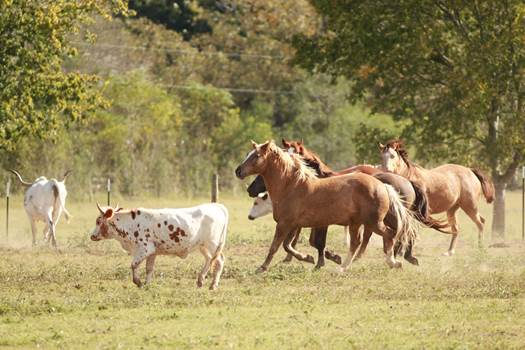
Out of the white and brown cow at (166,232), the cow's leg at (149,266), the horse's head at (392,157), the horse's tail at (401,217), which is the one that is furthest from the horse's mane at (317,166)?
the cow's leg at (149,266)

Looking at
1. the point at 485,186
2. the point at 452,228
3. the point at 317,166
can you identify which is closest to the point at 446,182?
the point at 452,228

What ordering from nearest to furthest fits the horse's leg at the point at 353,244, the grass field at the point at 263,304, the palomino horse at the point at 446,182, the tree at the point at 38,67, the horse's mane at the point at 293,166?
the grass field at the point at 263,304 → the horse's mane at the point at 293,166 → the horse's leg at the point at 353,244 → the tree at the point at 38,67 → the palomino horse at the point at 446,182

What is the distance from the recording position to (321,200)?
19.3m

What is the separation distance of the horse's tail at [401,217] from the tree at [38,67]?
7009mm

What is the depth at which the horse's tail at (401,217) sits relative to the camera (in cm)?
1962

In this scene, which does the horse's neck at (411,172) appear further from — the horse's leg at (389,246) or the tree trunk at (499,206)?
the tree trunk at (499,206)

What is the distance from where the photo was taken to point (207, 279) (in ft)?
61.0

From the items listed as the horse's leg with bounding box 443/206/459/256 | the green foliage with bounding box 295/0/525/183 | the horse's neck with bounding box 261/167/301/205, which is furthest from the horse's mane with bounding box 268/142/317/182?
the green foliage with bounding box 295/0/525/183

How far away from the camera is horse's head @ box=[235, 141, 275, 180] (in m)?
19.5

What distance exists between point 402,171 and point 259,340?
34.9 ft

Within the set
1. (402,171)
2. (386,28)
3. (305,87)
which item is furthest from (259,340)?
(305,87)

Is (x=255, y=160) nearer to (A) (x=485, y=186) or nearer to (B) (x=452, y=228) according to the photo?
(B) (x=452, y=228)

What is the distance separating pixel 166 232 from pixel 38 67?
7.56 meters

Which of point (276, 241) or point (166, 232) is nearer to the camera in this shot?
point (166, 232)
